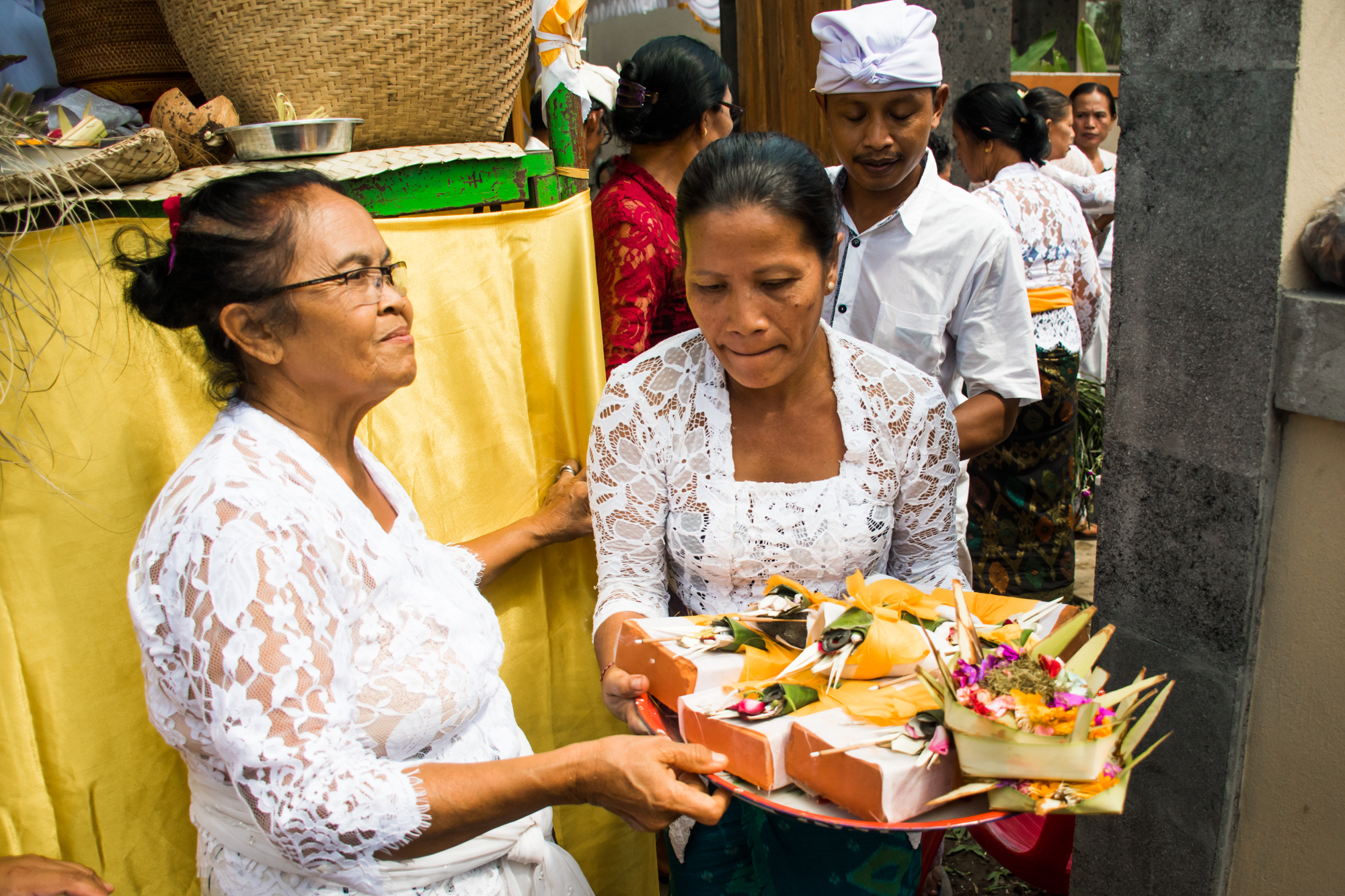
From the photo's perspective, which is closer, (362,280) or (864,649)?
(864,649)

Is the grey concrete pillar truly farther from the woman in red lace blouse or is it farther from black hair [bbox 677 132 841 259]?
the woman in red lace blouse

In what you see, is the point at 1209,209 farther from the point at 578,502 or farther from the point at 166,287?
the point at 166,287

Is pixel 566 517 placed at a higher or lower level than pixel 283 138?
lower

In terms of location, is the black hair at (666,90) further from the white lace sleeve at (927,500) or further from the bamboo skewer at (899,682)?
the bamboo skewer at (899,682)

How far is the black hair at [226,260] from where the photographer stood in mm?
1528

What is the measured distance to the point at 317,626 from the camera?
1.37 metres

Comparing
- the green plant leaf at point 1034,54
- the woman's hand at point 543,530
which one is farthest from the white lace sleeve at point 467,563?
the green plant leaf at point 1034,54

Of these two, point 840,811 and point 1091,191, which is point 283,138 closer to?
point 840,811

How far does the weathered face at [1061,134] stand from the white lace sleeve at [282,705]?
630cm

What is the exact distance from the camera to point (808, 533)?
184cm

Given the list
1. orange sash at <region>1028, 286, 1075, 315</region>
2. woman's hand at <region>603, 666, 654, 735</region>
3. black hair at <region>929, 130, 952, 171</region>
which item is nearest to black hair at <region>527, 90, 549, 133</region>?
woman's hand at <region>603, 666, 654, 735</region>

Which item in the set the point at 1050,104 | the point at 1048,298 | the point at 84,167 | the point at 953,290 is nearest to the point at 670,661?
the point at 84,167

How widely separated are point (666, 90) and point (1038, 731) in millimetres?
2346

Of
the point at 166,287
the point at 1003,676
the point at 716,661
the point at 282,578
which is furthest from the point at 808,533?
the point at 166,287
